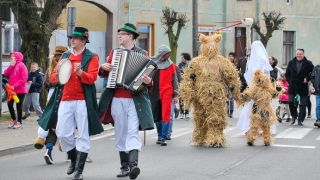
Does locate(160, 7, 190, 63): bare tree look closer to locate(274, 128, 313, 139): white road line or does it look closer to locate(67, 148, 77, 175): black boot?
locate(274, 128, 313, 139): white road line

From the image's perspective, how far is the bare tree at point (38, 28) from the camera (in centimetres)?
2064

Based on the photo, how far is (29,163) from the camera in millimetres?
12344

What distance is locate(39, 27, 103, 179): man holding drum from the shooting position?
9852 mm

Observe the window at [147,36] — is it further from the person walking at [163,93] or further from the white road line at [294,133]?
the person walking at [163,93]

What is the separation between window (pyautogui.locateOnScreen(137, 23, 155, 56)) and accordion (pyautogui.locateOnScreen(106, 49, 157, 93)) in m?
28.5

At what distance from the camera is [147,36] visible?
3884cm

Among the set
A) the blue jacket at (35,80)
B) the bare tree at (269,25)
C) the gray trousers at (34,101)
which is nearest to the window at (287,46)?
the bare tree at (269,25)

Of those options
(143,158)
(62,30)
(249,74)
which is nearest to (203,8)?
(62,30)

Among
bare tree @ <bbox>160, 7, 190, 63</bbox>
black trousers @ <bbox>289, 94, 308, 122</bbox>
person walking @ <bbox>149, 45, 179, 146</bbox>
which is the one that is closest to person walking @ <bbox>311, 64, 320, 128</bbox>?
black trousers @ <bbox>289, 94, 308, 122</bbox>

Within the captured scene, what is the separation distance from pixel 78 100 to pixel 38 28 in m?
11.3

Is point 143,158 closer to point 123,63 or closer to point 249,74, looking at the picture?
point 123,63

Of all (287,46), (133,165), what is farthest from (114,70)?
(287,46)

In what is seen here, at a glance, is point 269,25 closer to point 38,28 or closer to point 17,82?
point 38,28

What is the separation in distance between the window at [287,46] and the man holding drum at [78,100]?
35.5 metres
